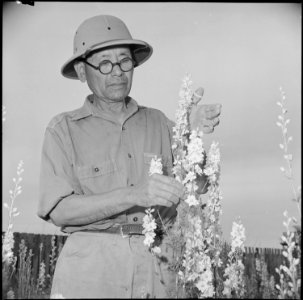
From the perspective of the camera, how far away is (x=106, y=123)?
3191 mm

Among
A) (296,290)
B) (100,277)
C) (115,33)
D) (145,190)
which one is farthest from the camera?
(115,33)

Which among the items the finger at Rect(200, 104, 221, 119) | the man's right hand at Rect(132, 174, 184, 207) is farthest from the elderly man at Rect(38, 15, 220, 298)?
the man's right hand at Rect(132, 174, 184, 207)

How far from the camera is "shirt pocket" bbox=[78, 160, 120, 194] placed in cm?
296

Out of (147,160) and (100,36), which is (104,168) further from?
(100,36)

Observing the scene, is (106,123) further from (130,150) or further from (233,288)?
(233,288)

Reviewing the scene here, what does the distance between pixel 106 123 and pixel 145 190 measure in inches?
39.4

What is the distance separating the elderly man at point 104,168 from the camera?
275cm

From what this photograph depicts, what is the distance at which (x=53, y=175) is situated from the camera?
283 cm

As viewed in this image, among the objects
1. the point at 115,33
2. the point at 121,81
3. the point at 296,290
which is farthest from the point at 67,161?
the point at 296,290

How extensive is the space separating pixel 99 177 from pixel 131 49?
0.83 metres

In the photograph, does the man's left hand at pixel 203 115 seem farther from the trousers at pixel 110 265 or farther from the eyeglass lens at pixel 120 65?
the trousers at pixel 110 265

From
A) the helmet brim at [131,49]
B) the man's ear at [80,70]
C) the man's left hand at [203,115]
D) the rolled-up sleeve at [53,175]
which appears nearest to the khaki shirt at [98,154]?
the rolled-up sleeve at [53,175]

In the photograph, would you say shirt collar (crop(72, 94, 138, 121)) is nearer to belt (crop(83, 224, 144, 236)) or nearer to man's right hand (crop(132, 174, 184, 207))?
belt (crop(83, 224, 144, 236))

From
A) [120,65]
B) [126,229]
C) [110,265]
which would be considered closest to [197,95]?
[120,65]
